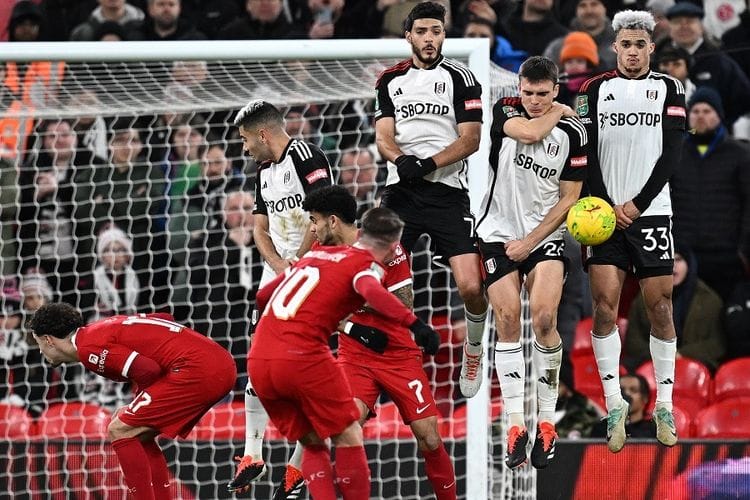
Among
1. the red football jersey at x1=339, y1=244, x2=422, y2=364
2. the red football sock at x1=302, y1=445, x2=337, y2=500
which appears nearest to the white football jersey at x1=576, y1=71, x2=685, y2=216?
the red football jersey at x1=339, y1=244, x2=422, y2=364

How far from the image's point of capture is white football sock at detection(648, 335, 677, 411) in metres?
8.45

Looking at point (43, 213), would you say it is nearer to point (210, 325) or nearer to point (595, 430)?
point (210, 325)

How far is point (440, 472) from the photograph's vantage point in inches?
336

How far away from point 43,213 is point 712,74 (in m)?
5.70

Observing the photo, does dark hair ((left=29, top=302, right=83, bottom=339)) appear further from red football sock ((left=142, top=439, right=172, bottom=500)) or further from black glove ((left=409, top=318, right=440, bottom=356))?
black glove ((left=409, top=318, right=440, bottom=356))

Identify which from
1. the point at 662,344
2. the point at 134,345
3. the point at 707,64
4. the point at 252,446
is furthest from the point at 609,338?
the point at 707,64

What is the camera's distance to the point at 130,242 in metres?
11.6

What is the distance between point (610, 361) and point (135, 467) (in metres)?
2.89

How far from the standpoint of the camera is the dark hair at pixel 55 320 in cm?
862

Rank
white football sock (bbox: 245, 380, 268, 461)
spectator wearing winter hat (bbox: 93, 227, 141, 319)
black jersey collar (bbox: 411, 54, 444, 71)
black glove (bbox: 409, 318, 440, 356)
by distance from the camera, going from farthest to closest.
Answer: spectator wearing winter hat (bbox: 93, 227, 141, 319)
white football sock (bbox: 245, 380, 268, 461)
black jersey collar (bbox: 411, 54, 444, 71)
black glove (bbox: 409, 318, 440, 356)

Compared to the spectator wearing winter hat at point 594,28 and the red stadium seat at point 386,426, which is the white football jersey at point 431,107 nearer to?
the red stadium seat at point 386,426

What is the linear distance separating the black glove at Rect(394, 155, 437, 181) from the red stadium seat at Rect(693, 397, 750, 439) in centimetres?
340

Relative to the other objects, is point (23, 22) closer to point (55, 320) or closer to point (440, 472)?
point (55, 320)

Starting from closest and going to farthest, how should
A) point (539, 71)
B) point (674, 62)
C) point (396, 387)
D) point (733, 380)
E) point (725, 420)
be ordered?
point (539, 71) → point (396, 387) → point (725, 420) → point (733, 380) → point (674, 62)
